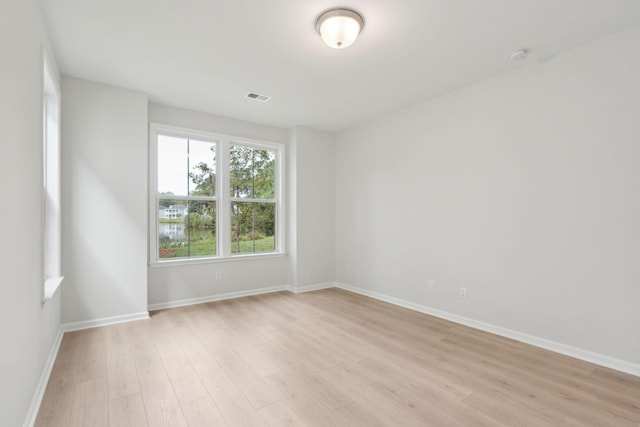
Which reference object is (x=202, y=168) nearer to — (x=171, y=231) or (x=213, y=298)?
(x=171, y=231)

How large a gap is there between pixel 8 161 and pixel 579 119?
4.04 metres

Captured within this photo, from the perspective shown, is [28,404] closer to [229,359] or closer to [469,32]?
[229,359]

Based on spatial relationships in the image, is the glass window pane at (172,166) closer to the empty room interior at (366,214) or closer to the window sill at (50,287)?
the empty room interior at (366,214)

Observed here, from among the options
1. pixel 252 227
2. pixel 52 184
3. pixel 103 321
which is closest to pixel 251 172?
pixel 252 227

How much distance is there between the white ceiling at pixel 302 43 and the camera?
2.23 m

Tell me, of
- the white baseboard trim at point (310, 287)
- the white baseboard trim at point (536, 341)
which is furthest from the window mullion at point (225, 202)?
the white baseboard trim at point (536, 341)

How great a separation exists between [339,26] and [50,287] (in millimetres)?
3264

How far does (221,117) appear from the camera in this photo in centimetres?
459

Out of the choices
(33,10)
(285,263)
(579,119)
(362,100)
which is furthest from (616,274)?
(33,10)

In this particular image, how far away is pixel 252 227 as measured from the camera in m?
4.96

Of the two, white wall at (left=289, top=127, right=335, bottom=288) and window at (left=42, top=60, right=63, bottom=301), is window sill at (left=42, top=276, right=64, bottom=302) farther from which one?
white wall at (left=289, top=127, right=335, bottom=288)

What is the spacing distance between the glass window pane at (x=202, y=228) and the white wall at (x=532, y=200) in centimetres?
262

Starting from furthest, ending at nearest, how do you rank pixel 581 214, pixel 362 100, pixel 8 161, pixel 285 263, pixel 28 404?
pixel 285 263, pixel 362 100, pixel 581 214, pixel 28 404, pixel 8 161

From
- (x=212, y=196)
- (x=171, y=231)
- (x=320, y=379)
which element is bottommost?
(x=320, y=379)
